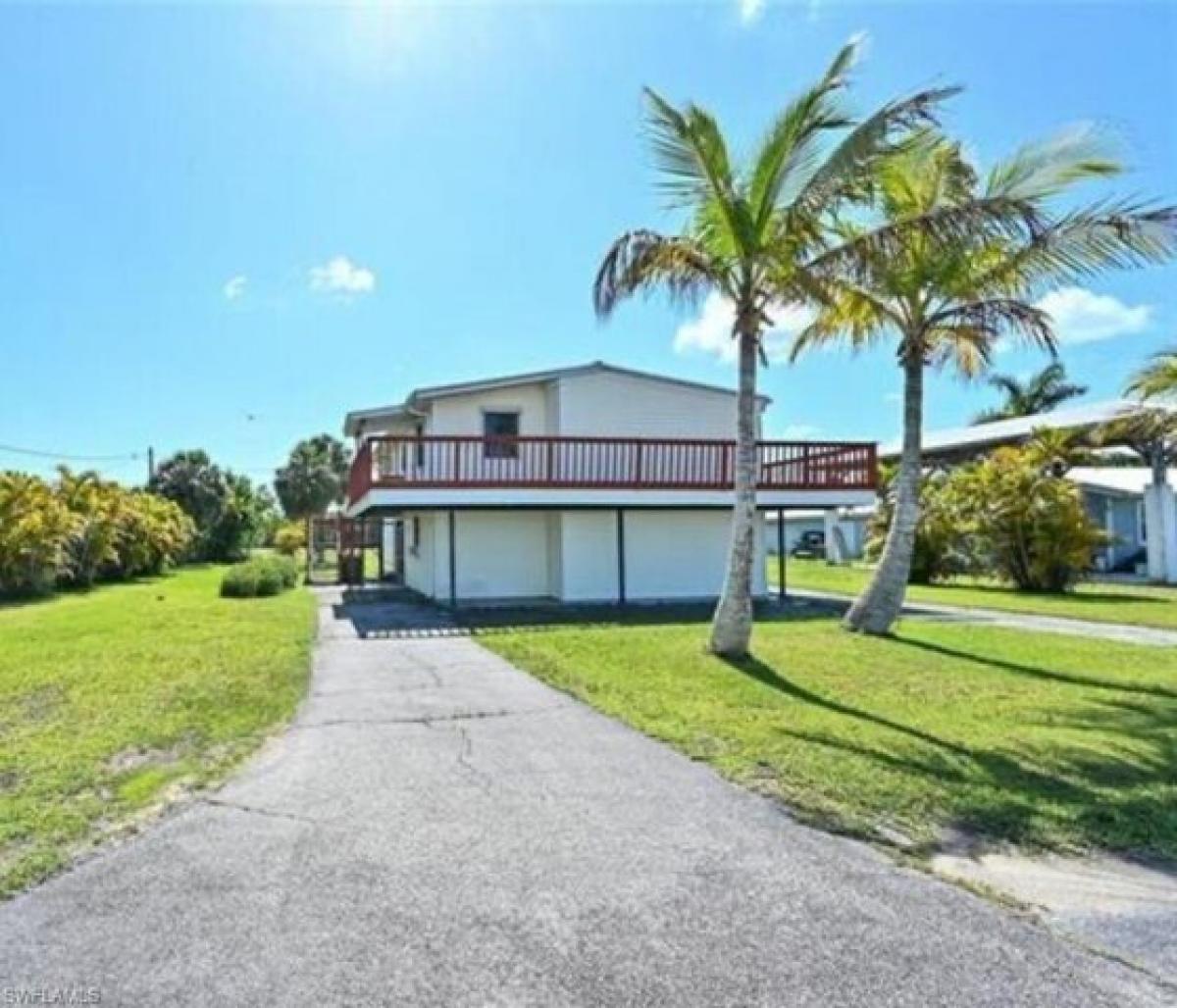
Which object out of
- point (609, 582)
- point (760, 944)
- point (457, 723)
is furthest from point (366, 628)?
point (760, 944)

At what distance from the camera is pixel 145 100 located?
14.0 metres

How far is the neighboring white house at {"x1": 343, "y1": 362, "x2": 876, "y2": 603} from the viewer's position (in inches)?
706

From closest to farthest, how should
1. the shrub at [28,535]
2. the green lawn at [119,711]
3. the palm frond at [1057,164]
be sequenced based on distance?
the green lawn at [119,711]
the palm frond at [1057,164]
the shrub at [28,535]

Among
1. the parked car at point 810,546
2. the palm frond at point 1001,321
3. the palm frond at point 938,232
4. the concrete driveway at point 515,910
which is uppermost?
the palm frond at point 938,232

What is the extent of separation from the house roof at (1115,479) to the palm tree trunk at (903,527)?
1679cm

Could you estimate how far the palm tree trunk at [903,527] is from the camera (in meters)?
13.8

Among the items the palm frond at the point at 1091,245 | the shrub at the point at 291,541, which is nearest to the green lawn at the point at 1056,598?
the palm frond at the point at 1091,245

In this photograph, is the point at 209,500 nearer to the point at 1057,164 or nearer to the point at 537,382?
the point at 537,382

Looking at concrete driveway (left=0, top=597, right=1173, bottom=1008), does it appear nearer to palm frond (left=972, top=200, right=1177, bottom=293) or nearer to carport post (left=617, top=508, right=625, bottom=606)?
palm frond (left=972, top=200, right=1177, bottom=293)

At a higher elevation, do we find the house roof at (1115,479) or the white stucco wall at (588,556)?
the house roof at (1115,479)

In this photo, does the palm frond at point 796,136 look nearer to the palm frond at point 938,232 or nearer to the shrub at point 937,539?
the palm frond at point 938,232

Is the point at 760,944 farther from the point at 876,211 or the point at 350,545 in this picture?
the point at 350,545

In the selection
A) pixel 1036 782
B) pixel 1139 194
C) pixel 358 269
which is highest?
pixel 358 269

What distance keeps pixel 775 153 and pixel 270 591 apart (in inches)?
660
